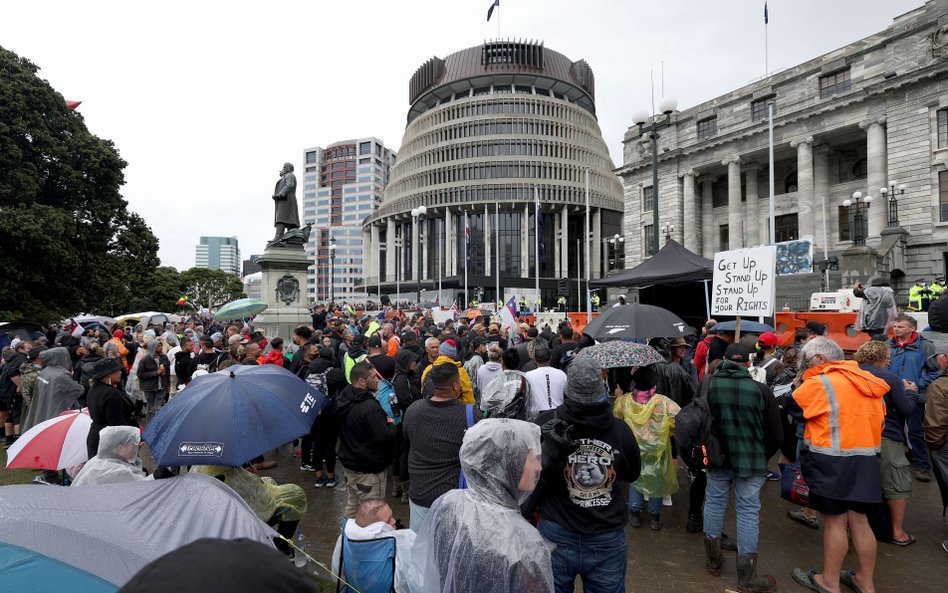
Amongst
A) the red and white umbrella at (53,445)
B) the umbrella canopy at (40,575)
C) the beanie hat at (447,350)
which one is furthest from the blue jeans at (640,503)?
the red and white umbrella at (53,445)

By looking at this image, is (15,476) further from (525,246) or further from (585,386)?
(525,246)

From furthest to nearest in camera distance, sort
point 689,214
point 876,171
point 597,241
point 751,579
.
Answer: point 597,241, point 689,214, point 876,171, point 751,579

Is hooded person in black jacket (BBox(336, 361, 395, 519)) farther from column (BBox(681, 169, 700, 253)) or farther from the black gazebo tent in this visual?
column (BBox(681, 169, 700, 253))

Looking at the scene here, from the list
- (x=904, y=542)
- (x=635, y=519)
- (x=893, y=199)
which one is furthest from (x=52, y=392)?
(x=893, y=199)

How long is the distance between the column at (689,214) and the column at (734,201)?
297cm

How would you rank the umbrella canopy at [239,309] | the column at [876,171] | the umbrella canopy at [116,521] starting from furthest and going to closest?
the column at [876,171], the umbrella canopy at [239,309], the umbrella canopy at [116,521]

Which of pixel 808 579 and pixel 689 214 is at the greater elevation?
pixel 689 214

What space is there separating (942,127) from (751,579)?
110 feet

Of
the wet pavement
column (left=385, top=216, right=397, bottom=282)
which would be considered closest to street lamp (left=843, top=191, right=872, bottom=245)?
the wet pavement

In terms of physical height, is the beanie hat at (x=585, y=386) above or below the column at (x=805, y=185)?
below

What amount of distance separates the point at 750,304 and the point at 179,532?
8018 millimetres

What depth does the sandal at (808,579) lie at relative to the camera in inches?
162

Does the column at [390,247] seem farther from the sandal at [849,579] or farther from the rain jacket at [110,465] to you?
the sandal at [849,579]

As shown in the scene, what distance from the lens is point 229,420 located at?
3.62m
